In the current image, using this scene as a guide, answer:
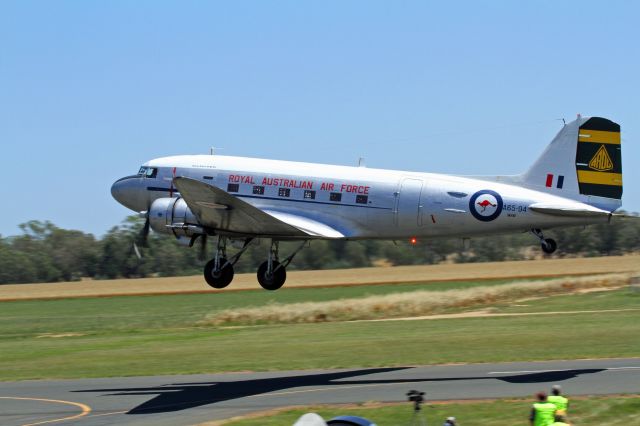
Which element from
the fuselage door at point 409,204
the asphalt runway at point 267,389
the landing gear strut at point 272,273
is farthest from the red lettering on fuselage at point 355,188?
the asphalt runway at point 267,389

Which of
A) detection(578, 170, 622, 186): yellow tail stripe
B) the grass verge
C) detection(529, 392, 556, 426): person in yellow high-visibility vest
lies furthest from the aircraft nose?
the grass verge

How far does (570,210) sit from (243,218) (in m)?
11.4

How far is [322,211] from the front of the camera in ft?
119

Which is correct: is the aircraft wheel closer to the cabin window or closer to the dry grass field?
the cabin window

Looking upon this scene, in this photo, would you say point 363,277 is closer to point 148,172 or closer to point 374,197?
point 148,172

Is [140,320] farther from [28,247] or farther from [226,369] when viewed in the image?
[28,247]

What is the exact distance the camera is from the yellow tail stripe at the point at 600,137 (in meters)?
34.4

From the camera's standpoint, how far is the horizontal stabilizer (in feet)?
109

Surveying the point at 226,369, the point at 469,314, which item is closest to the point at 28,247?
the point at 469,314

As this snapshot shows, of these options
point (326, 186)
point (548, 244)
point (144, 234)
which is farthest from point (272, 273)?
point (548, 244)

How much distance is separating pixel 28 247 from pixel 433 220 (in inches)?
3852

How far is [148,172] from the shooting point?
38.7 m

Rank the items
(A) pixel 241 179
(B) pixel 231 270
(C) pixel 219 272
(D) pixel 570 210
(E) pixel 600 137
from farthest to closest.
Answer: (B) pixel 231 270
(C) pixel 219 272
(A) pixel 241 179
(E) pixel 600 137
(D) pixel 570 210

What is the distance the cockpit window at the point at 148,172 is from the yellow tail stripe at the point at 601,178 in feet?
52.2
